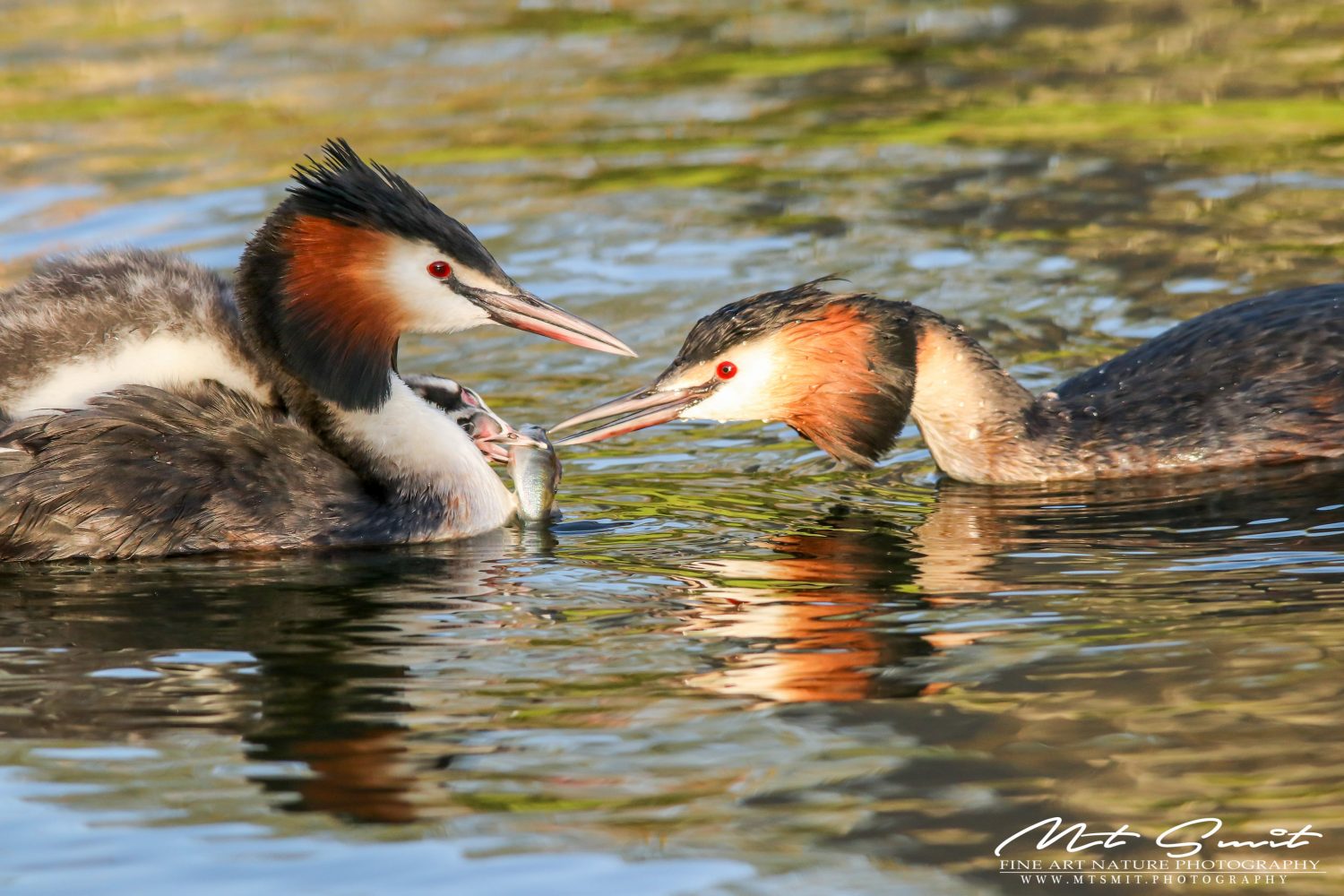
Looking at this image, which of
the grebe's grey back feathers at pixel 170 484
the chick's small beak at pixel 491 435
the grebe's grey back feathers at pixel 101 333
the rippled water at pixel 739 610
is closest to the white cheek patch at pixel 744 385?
the rippled water at pixel 739 610

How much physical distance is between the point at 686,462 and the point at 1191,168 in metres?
5.50

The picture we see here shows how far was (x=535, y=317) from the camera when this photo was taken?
23.6 ft

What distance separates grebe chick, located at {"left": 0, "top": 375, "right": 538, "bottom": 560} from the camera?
22.0 feet

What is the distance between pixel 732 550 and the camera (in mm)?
Result: 6934

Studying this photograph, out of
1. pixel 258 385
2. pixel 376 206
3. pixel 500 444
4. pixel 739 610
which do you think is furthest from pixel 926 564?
pixel 258 385

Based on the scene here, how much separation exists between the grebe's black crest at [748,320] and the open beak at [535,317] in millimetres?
410

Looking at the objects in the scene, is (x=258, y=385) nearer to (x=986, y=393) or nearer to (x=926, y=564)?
(x=926, y=564)

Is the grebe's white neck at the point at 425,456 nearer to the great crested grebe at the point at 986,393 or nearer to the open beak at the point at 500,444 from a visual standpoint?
the open beak at the point at 500,444

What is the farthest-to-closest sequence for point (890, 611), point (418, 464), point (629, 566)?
point (418, 464) < point (629, 566) < point (890, 611)

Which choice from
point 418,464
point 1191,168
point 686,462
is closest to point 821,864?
point 418,464

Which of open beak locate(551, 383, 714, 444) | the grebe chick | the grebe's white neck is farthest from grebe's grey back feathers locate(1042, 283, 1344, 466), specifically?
the grebe chick

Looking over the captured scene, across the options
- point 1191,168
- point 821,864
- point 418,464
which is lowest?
point 821,864

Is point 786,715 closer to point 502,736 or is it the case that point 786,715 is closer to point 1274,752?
point 502,736

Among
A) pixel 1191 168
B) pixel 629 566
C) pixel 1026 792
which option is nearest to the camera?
pixel 1026 792
